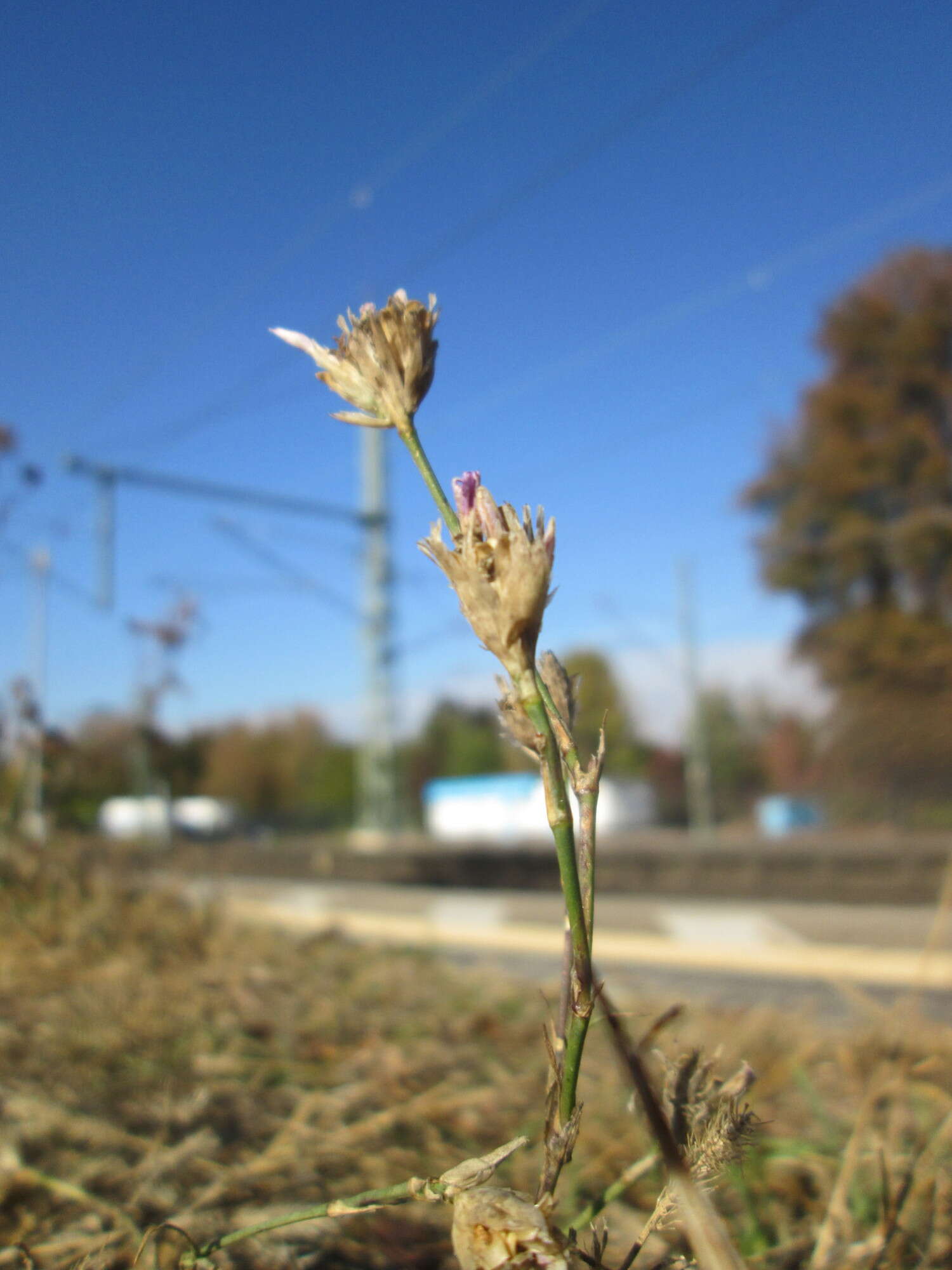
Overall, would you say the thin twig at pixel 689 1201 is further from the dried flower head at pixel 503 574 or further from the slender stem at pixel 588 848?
the dried flower head at pixel 503 574

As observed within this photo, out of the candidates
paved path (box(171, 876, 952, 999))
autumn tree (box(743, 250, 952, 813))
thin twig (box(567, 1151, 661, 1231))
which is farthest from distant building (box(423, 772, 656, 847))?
thin twig (box(567, 1151, 661, 1231))

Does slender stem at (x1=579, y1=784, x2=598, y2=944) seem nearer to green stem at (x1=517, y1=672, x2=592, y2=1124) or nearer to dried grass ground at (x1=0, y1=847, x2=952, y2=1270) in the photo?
green stem at (x1=517, y1=672, x2=592, y2=1124)

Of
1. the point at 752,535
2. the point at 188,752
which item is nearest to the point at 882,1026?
the point at 188,752

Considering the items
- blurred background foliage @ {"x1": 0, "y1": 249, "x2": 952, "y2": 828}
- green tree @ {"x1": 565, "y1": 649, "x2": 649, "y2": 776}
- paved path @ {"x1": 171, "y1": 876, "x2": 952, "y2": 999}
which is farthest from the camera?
green tree @ {"x1": 565, "y1": 649, "x2": 649, "y2": 776}

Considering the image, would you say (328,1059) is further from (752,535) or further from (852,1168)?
(752,535)

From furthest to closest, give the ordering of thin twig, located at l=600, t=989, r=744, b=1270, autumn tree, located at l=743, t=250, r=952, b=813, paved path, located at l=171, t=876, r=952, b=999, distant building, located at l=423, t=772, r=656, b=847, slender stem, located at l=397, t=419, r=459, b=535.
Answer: distant building, located at l=423, t=772, r=656, b=847 → autumn tree, located at l=743, t=250, r=952, b=813 → paved path, located at l=171, t=876, r=952, b=999 → slender stem, located at l=397, t=419, r=459, b=535 → thin twig, located at l=600, t=989, r=744, b=1270

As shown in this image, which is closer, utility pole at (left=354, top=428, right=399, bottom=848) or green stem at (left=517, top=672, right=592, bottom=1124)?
green stem at (left=517, top=672, right=592, bottom=1124)

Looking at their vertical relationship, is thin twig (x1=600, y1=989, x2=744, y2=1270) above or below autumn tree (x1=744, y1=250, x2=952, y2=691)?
below
